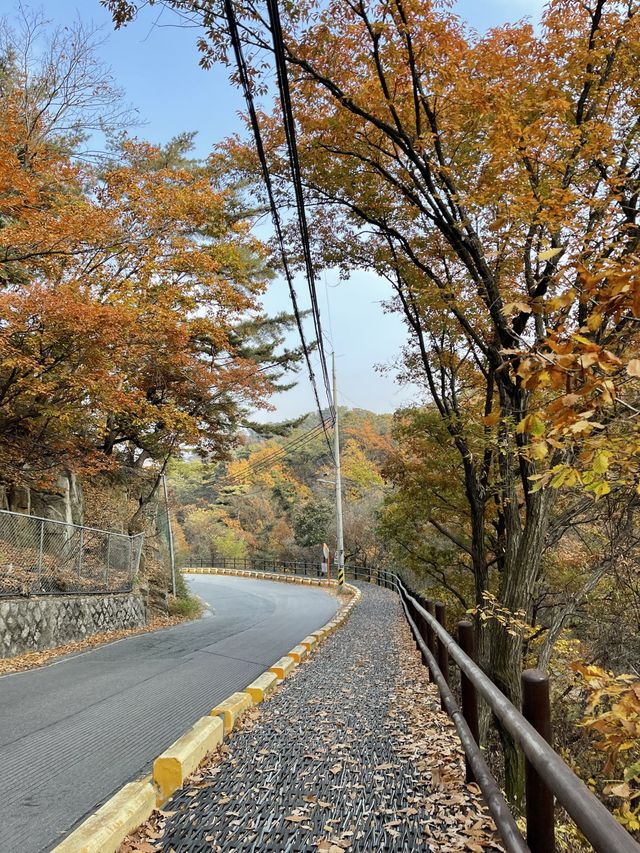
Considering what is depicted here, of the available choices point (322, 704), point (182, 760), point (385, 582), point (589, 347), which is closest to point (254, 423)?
point (385, 582)

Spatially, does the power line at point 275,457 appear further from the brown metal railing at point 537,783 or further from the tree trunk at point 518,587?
the brown metal railing at point 537,783

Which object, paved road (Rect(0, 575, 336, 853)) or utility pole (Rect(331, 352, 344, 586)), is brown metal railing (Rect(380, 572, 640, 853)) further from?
utility pole (Rect(331, 352, 344, 586))

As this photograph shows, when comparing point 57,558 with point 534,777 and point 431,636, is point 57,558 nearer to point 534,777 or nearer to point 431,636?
point 431,636

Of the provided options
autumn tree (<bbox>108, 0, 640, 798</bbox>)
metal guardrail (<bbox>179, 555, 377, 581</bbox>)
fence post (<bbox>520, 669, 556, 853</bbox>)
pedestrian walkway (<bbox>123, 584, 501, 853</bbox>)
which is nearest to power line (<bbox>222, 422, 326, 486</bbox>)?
metal guardrail (<bbox>179, 555, 377, 581</bbox>)

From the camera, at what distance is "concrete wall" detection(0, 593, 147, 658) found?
9180 millimetres

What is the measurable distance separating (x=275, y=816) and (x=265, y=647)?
7530 millimetres

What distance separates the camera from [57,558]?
1141cm

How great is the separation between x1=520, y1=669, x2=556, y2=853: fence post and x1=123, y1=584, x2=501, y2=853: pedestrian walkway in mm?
839

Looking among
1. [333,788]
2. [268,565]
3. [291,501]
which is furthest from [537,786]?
[291,501]

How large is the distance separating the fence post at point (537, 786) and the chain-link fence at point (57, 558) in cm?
973

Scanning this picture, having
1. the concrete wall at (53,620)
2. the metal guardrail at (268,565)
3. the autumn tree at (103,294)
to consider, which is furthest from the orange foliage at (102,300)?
the metal guardrail at (268,565)

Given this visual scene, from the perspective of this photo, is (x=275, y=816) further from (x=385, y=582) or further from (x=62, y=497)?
(x=385, y=582)

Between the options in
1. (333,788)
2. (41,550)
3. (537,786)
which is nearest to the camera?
(537,786)

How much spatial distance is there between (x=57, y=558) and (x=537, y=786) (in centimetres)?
1145
